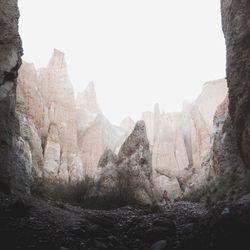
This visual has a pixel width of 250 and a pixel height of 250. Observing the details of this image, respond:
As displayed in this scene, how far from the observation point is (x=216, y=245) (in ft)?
21.7

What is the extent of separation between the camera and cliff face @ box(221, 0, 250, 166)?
14123 millimetres

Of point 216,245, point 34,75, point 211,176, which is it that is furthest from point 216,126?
point 34,75

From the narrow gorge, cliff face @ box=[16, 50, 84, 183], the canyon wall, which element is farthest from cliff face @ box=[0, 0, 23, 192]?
the canyon wall

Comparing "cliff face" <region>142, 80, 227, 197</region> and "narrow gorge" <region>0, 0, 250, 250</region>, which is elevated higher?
"cliff face" <region>142, 80, 227, 197</region>

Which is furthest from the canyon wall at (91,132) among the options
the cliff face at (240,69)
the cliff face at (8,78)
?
the cliff face at (240,69)

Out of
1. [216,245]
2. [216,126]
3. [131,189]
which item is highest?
[216,126]

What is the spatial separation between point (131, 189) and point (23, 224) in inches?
667

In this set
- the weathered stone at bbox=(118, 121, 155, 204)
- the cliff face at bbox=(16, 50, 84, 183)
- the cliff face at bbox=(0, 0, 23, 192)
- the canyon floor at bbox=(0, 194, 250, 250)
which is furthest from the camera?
the cliff face at bbox=(16, 50, 84, 183)

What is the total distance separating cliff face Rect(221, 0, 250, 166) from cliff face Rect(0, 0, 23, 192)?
820cm

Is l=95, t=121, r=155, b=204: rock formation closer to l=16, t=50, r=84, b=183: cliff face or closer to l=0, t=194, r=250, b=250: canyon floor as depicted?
l=16, t=50, r=84, b=183: cliff face

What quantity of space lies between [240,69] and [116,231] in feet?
24.8

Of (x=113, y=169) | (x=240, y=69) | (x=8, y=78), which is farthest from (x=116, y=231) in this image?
(x=113, y=169)

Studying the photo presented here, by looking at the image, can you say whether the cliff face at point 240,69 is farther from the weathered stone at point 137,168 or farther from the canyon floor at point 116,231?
the weathered stone at point 137,168

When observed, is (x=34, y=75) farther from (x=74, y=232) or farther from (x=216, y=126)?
(x=74, y=232)
